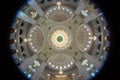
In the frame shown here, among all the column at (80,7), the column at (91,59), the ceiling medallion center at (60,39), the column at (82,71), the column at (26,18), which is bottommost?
the column at (82,71)

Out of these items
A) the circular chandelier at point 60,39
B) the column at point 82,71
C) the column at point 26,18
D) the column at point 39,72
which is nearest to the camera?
the column at point 82,71

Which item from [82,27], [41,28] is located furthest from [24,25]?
[82,27]

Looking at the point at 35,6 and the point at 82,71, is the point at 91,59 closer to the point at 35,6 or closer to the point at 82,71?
the point at 82,71

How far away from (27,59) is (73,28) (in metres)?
3.69

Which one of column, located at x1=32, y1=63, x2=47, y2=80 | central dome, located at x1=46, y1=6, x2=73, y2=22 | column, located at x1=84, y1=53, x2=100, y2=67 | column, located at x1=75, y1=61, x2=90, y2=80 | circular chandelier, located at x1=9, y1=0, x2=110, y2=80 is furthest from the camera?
central dome, located at x1=46, y1=6, x2=73, y2=22

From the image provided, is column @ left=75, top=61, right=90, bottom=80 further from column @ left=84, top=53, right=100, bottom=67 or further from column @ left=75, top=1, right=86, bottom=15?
column @ left=75, top=1, right=86, bottom=15

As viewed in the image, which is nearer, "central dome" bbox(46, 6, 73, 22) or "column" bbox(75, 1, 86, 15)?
"column" bbox(75, 1, 86, 15)

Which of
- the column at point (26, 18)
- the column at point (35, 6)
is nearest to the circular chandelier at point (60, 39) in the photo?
the column at point (26, 18)

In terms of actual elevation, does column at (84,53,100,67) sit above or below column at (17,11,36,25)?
below

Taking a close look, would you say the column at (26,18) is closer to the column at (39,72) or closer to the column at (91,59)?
the column at (39,72)

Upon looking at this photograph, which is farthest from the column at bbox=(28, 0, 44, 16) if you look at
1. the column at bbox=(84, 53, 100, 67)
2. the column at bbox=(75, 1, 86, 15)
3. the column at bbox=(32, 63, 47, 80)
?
the column at bbox=(84, 53, 100, 67)

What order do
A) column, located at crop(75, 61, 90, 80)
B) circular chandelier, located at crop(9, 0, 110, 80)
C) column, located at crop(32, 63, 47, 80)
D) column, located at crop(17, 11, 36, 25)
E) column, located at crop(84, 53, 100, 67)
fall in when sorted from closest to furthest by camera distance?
column, located at crop(75, 61, 90, 80)
column, located at crop(32, 63, 47, 80)
column, located at crop(17, 11, 36, 25)
column, located at crop(84, 53, 100, 67)
circular chandelier, located at crop(9, 0, 110, 80)

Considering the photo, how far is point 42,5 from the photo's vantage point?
66.5ft

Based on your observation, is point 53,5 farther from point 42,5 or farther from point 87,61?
point 87,61
